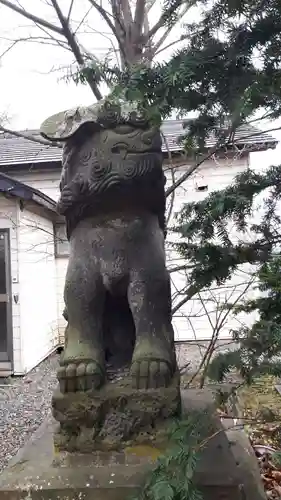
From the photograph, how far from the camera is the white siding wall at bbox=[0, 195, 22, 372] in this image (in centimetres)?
584

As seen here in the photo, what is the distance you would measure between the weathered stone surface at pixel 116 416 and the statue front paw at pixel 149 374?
2 cm

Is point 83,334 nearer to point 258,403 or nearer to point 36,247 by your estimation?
point 258,403

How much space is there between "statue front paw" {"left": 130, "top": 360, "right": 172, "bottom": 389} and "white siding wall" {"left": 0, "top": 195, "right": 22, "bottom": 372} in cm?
468

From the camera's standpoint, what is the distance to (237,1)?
39.0 inches

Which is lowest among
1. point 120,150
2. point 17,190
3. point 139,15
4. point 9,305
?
point 9,305

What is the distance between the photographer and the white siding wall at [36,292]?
6.02 m

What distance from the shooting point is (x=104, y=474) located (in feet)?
4.18

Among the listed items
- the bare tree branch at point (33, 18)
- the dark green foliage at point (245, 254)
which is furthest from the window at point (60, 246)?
the dark green foliage at point (245, 254)

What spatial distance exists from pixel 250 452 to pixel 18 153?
7083mm

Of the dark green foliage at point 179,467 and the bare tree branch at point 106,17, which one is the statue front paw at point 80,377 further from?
the bare tree branch at point 106,17

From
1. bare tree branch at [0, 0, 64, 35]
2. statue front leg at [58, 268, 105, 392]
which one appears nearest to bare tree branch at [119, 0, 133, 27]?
bare tree branch at [0, 0, 64, 35]

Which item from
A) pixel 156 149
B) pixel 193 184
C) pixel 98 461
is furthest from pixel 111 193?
pixel 193 184

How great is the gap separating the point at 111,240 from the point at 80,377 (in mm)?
421

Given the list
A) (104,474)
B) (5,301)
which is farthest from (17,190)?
(104,474)
